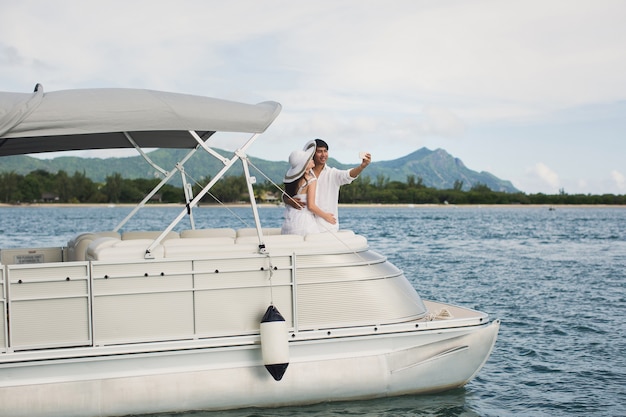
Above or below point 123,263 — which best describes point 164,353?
below

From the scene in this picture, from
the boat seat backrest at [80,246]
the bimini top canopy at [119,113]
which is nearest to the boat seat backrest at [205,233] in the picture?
the boat seat backrest at [80,246]

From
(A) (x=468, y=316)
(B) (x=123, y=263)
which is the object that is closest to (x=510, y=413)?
(A) (x=468, y=316)

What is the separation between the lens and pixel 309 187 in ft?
28.4

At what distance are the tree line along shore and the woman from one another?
102m

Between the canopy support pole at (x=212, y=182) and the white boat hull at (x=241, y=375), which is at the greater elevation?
the canopy support pole at (x=212, y=182)

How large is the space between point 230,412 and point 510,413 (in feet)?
12.1

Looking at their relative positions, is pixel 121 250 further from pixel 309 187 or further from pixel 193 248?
pixel 309 187

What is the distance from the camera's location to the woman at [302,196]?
857cm

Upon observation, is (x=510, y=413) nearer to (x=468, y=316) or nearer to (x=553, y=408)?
(x=553, y=408)

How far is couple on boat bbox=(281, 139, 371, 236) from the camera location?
859 centimetres

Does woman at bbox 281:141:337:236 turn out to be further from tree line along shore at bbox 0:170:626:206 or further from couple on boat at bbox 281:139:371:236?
tree line along shore at bbox 0:170:626:206

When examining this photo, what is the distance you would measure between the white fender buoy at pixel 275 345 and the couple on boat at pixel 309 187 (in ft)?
4.85

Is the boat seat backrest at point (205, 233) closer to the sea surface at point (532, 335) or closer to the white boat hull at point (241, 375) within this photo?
the sea surface at point (532, 335)

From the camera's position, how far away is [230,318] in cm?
779
